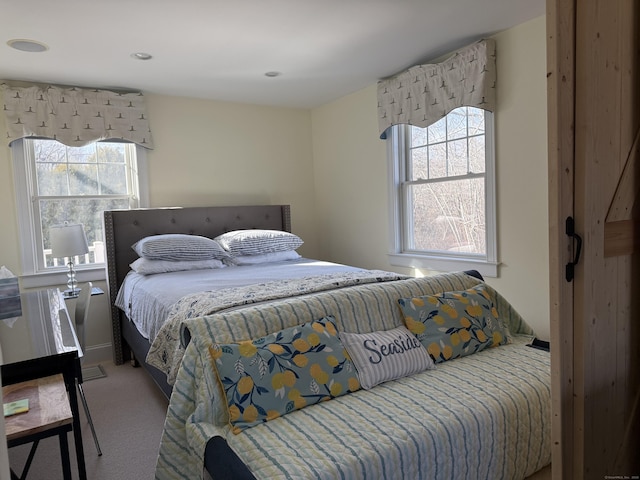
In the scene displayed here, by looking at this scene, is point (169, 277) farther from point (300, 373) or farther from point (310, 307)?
point (300, 373)

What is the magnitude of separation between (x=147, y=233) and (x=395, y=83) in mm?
2529

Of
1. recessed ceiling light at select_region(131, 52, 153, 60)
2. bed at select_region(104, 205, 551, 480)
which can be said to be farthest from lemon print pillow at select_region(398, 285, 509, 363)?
recessed ceiling light at select_region(131, 52, 153, 60)

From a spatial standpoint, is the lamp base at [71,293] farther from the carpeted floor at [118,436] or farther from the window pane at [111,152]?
the window pane at [111,152]

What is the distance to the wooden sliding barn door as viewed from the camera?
1384mm

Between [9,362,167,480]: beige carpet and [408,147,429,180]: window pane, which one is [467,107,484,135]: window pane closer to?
[408,147,429,180]: window pane

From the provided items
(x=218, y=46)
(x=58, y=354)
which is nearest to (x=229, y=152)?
(x=218, y=46)

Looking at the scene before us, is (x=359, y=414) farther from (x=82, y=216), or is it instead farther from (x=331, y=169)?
(x=331, y=169)

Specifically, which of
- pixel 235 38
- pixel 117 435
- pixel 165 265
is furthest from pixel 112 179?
pixel 117 435

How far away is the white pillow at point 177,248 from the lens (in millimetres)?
3568

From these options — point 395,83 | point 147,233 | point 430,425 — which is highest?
point 395,83

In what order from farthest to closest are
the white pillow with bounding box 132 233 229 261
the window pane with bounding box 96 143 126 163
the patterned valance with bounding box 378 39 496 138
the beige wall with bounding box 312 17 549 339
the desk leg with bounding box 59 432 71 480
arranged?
1. the window pane with bounding box 96 143 126 163
2. the white pillow with bounding box 132 233 229 261
3. the patterned valance with bounding box 378 39 496 138
4. the beige wall with bounding box 312 17 549 339
5. the desk leg with bounding box 59 432 71 480

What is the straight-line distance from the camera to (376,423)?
A: 1.59m

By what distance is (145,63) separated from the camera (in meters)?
3.33

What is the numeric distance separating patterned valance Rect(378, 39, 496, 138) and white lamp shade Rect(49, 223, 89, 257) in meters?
2.67
